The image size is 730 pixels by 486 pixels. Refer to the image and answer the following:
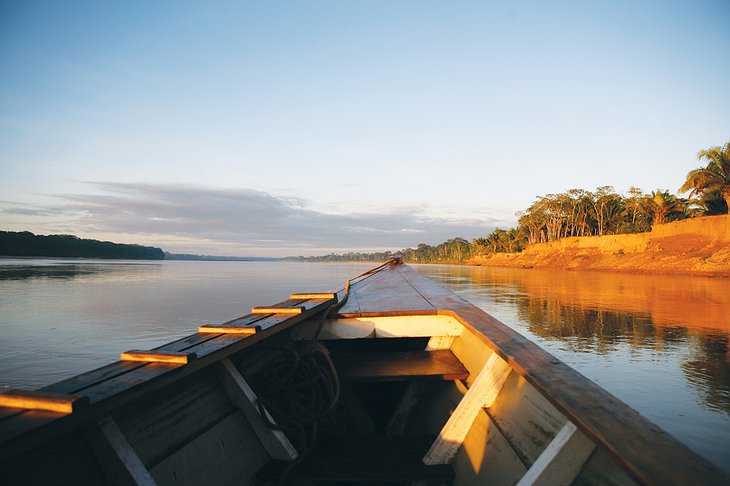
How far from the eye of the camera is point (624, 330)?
28.6ft

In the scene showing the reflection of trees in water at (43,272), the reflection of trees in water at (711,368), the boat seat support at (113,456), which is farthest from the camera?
the reflection of trees in water at (43,272)

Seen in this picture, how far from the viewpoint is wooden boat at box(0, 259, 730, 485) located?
1138mm

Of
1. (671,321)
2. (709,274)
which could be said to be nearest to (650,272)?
(709,274)

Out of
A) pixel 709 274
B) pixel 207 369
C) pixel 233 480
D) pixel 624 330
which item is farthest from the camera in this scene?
pixel 709 274

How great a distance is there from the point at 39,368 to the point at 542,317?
38.2 ft

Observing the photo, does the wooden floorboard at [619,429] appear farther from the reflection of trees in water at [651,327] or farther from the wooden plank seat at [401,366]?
the reflection of trees in water at [651,327]

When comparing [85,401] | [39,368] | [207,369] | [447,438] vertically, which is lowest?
[39,368]

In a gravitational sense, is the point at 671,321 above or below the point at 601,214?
below

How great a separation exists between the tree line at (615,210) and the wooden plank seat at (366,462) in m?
36.6

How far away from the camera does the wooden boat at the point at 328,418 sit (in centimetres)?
114

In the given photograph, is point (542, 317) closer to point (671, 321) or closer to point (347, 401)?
point (671, 321)

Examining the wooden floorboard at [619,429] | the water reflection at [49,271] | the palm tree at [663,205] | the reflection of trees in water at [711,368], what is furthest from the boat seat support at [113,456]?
the palm tree at [663,205]

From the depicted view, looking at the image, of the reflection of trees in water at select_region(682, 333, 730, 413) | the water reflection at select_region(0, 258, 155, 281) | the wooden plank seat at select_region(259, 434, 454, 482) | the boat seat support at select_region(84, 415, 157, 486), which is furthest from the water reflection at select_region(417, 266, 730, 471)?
the water reflection at select_region(0, 258, 155, 281)

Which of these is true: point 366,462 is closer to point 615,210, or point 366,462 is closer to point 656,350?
point 656,350
